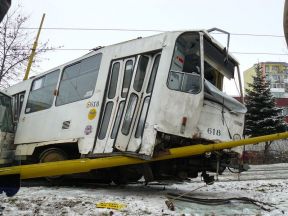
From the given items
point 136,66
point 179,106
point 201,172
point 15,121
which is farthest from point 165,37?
point 15,121

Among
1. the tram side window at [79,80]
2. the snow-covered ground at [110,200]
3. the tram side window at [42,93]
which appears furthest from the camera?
the tram side window at [42,93]

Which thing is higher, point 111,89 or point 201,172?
point 111,89

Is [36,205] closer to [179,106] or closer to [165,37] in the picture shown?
[179,106]

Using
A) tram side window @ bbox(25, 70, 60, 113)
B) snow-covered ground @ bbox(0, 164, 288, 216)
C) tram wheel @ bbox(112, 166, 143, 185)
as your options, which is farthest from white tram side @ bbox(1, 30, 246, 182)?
snow-covered ground @ bbox(0, 164, 288, 216)

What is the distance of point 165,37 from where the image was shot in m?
7.98

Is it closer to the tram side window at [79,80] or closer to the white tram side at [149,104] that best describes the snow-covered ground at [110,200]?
the white tram side at [149,104]

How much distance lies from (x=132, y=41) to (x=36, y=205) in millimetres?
3807

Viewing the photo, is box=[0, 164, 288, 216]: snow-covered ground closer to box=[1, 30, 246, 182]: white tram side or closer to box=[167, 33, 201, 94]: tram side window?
box=[1, 30, 246, 182]: white tram side

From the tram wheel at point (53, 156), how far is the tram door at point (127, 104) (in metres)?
1.40

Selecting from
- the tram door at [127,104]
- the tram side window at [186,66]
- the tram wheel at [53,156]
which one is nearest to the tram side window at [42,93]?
the tram wheel at [53,156]

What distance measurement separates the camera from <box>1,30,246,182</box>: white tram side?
7625 millimetres

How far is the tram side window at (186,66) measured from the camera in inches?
304

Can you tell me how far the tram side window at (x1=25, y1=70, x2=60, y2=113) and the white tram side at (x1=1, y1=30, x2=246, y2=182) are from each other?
0.48 metres

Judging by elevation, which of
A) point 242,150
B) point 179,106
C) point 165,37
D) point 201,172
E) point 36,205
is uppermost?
point 165,37
